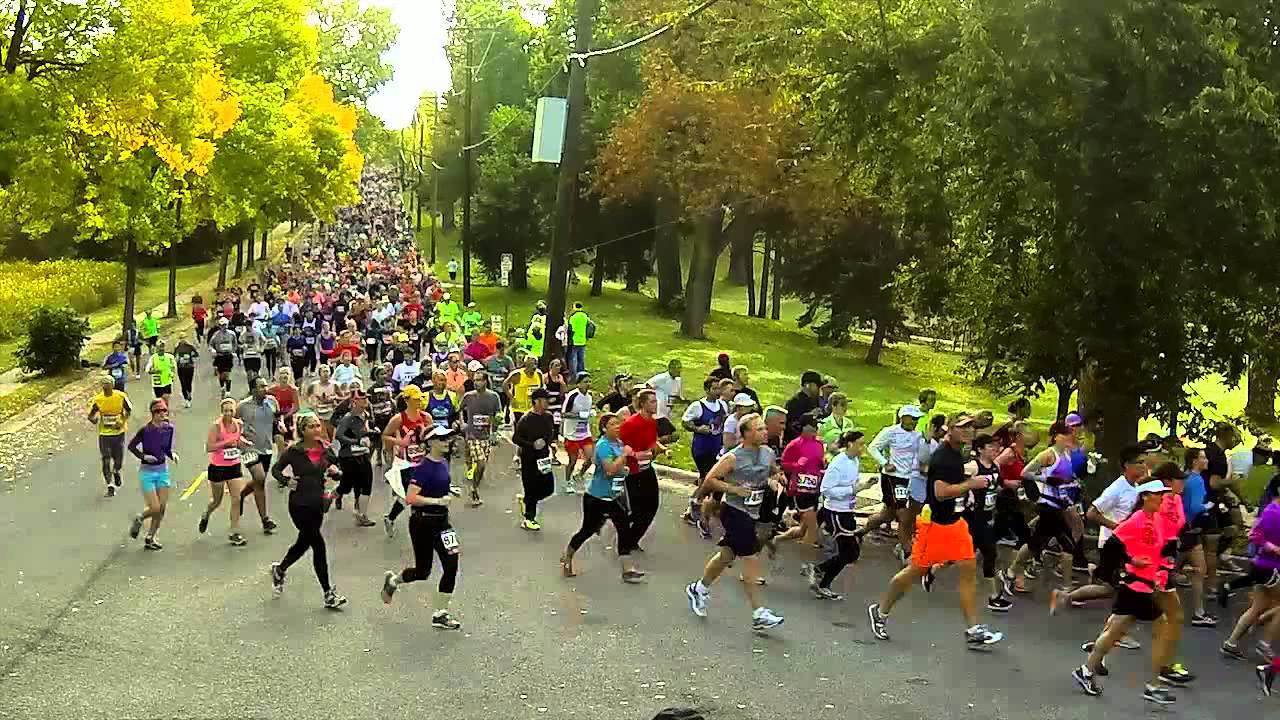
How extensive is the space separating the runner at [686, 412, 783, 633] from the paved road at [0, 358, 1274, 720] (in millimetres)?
345

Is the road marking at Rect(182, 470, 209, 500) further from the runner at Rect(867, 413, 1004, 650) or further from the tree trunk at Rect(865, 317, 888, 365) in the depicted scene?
the tree trunk at Rect(865, 317, 888, 365)

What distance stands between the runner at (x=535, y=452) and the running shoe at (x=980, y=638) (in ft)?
16.3

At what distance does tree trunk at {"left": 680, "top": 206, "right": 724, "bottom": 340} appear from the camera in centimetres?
3847

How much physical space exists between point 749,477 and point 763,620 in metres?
1.12

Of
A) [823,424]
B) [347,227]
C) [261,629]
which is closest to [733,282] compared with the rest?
[347,227]

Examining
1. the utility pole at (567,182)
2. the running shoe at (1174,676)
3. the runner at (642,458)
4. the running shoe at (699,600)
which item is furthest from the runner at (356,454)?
the running shoe at (1174,676)

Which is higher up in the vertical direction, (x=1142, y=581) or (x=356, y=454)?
(x=1142, y=581)

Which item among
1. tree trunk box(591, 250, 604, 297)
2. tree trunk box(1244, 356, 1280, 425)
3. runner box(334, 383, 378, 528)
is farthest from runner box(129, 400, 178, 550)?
tree trunk box(591, 250, 604, 297)

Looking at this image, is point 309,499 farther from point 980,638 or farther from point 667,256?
point 667,256

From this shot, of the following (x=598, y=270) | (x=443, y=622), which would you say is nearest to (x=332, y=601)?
(x=443, y=622)

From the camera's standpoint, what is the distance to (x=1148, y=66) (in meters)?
12.4

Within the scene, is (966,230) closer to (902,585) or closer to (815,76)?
(815,76)

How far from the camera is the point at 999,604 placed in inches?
452

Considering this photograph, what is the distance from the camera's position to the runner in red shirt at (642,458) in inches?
477
